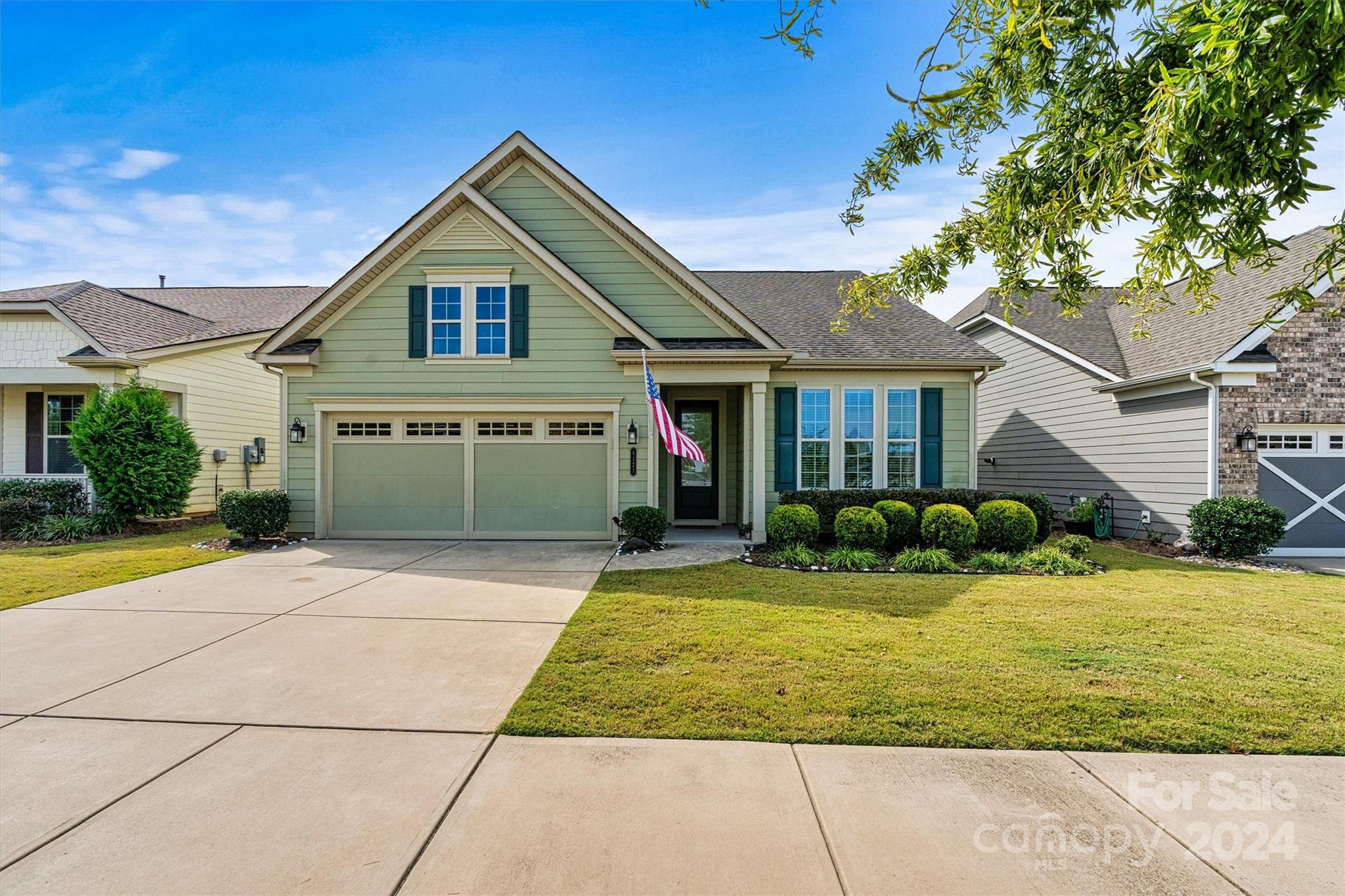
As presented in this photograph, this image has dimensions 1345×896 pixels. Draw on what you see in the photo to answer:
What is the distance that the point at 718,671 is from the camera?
4.47 meters

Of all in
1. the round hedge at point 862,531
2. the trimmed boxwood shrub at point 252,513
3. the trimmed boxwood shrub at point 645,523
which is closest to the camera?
the round hedge at point 862,531

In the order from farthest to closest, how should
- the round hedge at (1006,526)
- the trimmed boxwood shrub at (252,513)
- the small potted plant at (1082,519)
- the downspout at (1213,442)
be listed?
the small potted plant at (1082,519)
the downspout at (1213,442)
the trimmed boxwood shrub at (252,513)
the round hedge at (1006,526)

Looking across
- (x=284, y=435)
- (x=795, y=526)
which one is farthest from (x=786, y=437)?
(x=284, y=435)

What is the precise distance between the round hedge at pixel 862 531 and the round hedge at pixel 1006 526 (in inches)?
65.4

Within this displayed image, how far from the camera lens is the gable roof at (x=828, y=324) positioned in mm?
11641

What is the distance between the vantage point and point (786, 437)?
1171cm

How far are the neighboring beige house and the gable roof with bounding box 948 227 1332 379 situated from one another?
17580 millimetres

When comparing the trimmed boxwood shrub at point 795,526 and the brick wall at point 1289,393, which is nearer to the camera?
the trimmed boxwood shrub at point 795,526

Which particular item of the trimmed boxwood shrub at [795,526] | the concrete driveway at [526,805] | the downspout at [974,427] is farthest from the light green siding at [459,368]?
the concrete driveway at [526,805]

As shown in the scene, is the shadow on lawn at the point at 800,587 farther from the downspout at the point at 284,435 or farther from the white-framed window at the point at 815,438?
the downspout at the point at 284,435

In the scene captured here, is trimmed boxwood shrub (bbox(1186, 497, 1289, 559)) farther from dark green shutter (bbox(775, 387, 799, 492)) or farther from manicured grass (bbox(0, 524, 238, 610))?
manicured grass (bbox(0, 524, 238, 610))

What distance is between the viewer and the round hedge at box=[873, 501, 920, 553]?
33.3 feet

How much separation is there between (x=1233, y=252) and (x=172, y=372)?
17.9 m

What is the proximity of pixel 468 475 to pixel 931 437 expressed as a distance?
28.6 ft
